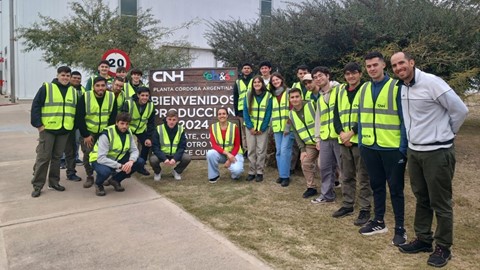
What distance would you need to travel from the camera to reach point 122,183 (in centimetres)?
677

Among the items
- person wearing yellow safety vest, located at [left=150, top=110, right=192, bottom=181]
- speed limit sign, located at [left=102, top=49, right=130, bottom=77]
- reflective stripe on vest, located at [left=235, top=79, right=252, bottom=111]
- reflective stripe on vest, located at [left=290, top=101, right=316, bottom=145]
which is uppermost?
speed limit sign, located at [left=102, top=49, right=130, bottom=77]

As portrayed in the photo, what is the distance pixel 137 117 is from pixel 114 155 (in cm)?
120

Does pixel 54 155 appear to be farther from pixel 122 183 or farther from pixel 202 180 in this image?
pixel 202 180

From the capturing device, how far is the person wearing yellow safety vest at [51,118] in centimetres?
591

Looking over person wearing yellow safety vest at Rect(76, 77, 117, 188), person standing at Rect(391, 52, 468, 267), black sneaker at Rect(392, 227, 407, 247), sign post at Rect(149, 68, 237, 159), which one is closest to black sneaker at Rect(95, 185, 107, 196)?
person wearing yellow safety vest at Rect(76, 77, 117, 188)

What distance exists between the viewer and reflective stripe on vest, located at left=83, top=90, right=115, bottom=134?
20.9ft

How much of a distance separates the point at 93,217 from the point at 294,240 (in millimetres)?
2419

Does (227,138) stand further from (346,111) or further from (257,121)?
(346,111)

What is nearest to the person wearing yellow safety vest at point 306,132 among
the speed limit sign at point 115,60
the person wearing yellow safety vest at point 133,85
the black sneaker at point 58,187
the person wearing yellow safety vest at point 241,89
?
the person wearing yellow safety vest at point 241,89

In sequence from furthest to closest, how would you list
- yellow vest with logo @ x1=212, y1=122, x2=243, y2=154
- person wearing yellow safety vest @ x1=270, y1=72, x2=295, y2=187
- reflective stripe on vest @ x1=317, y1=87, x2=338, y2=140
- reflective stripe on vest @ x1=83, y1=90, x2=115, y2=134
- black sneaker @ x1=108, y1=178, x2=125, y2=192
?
1. yellow vest with logo @ x1=212, y1=122, x2=243, y2=154
2. person wearing yellow safety vest @ x1=270, y1=72, x2=295, y2=187
3. reflective stripe on vest @ x1=83, y1=90, x2=115, y2=134
4. black sneaker @ x1=108, y1=178, x2=125, y2=192
5. reflective stripe on vest @ x1=317, y1=87, x2=338, y2=140

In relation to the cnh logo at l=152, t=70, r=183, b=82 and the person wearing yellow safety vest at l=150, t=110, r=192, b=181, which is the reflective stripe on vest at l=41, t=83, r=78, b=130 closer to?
the person wearing yellow safety vest at l=150, t=110, r=192, b=181

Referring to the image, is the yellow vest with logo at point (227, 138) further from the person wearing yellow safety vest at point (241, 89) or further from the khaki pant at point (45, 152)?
the khaki pant at point (45, 152)

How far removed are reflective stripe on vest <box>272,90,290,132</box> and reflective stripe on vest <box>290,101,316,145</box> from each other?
0.47 metres

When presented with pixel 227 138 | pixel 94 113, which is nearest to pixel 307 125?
pixel 227 138
